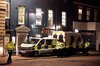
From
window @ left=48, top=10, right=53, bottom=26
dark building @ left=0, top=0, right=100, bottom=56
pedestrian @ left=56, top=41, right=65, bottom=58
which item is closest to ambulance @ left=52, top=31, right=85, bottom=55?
pedestrian @ left=56, top=41, right=65, bottom=58

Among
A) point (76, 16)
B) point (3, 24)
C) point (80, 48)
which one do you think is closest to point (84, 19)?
point (76, 16)

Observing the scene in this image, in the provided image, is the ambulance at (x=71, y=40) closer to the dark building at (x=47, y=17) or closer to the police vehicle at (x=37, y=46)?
the police vehicle at (x=37, y=46)

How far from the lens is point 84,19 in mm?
27500

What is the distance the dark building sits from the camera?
19641mm

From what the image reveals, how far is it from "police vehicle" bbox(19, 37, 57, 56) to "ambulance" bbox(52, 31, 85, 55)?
186cm

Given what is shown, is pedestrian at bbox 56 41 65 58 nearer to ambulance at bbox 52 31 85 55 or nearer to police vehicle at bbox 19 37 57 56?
police vehicle at bbox 19 37 57 56

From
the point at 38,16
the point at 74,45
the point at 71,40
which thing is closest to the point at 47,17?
the point at 38,16

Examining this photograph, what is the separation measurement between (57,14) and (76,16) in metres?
4.05

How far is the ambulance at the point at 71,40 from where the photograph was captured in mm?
20141

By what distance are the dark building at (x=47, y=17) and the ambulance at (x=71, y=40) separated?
2.40 metres

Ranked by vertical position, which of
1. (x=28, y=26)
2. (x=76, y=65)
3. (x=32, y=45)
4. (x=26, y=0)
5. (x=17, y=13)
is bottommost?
(x=76, y=65)

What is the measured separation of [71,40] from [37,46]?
501 centimetres

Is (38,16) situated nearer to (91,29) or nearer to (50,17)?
(50,17)

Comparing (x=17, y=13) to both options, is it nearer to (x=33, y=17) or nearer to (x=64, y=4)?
(x=33, y=17)
